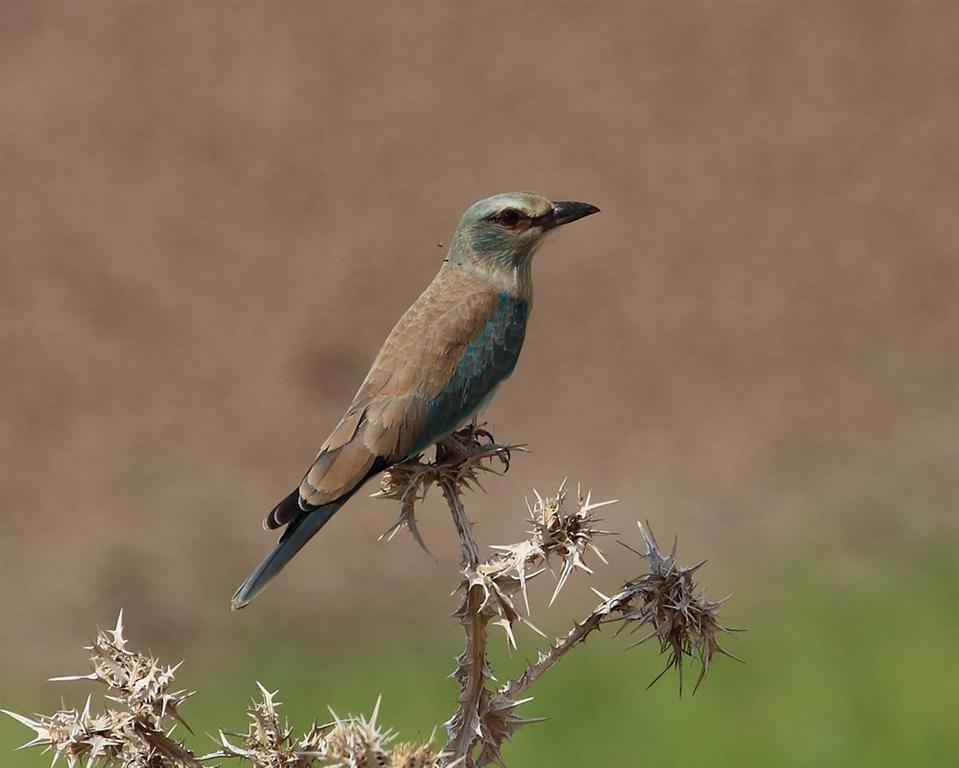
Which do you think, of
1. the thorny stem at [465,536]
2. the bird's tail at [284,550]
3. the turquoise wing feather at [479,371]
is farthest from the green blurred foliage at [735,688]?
the thorny stem at [465,536]

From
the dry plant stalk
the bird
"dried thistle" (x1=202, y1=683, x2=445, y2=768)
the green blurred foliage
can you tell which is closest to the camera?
"dried thistle" (x1=202, y1=683, x2=445, y2=768)

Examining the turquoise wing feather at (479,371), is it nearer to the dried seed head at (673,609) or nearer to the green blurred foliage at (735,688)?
the dried seed head at (673,609)

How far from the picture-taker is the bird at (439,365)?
3.45 meters

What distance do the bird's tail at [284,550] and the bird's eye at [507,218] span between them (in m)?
0.96

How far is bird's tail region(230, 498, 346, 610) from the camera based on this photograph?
3.20 metres

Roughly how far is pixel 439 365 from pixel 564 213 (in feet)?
1.95

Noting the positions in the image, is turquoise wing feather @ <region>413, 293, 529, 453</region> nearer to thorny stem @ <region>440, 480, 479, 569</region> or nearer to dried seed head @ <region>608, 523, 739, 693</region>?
thorny stem @ <region>440, 480, 479, 569</region>

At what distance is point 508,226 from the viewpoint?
4.10 metres

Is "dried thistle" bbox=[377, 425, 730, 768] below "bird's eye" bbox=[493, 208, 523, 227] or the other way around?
below

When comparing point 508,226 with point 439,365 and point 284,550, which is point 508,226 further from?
point 284,550

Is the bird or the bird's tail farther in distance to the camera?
the bird

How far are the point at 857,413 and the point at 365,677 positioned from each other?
385cm

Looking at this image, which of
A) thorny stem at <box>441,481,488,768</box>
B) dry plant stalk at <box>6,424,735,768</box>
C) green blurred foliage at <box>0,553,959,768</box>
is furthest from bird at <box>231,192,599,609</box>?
green blurred foliage at <box>0,553,959,768</box>

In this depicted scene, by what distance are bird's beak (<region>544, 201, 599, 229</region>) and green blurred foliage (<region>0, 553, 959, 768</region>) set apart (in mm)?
2385
